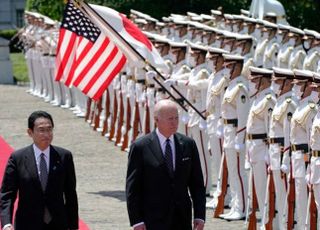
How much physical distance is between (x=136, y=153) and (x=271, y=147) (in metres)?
3.94

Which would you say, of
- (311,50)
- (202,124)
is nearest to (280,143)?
(202,124)

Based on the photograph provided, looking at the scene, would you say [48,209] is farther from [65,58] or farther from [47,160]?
[65,58]

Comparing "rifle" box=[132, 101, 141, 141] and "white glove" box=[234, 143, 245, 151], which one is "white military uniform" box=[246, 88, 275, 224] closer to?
"white glove" box=[234, 143, 245, 151]

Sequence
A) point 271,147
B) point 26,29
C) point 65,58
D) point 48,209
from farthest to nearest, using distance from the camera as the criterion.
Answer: point 26,29 → point 65,58 → point 271,147 → point 48,209

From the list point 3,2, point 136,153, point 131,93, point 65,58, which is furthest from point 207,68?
point 3,2

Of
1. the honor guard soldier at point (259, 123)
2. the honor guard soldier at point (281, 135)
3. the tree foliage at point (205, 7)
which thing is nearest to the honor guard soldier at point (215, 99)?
the honor guard soldier at point (259, 123)

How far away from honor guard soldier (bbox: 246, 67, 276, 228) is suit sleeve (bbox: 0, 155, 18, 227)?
4720mm

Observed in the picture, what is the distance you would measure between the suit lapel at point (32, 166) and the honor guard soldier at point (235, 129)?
5.66 metres

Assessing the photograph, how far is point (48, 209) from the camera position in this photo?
9500 millimetres

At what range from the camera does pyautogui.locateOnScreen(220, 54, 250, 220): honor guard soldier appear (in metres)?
15.0

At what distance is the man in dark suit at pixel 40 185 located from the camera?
949cm

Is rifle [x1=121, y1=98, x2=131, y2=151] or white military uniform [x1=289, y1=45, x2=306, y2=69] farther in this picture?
rifle [x1=121, y1=98, x2=131, y2=151]

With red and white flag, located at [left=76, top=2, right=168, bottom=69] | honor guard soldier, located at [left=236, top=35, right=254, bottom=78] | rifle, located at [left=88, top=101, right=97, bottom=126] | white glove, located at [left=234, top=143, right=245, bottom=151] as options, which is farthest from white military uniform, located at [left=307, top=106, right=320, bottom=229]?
rifle, located at [left=88, top=101, right=97, bottom=126]

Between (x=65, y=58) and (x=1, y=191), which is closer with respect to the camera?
(x=1, y=191)
